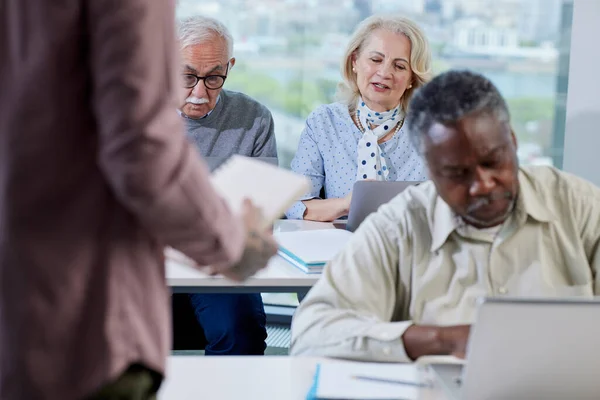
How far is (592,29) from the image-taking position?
3.47 m

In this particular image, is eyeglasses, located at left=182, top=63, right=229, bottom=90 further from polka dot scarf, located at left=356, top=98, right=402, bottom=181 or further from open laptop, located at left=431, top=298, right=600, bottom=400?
open laptop, located at left=431, top=298, right=600, bottom=400

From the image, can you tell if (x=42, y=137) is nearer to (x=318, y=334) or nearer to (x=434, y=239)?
(x=318, y=334)

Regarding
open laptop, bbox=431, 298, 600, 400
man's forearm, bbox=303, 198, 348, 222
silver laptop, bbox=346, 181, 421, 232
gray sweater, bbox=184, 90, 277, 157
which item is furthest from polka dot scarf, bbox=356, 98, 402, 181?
open laptop, bbox=431, 298, 600, 400

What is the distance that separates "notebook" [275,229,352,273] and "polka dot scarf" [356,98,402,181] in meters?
0.51

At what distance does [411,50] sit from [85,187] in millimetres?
2637

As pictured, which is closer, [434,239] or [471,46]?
[434,239]

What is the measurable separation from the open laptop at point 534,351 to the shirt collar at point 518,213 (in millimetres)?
485

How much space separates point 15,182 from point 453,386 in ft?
2.62

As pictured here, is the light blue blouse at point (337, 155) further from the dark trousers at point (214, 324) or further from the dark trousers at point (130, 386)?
the dark trousers at point (130, 386)

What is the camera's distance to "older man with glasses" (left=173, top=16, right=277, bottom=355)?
287cm

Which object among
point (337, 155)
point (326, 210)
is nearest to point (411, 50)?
point (337, 155)

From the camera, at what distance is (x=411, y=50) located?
11.3 ft

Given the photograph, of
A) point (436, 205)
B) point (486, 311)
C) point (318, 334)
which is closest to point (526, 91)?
point (436, 205)

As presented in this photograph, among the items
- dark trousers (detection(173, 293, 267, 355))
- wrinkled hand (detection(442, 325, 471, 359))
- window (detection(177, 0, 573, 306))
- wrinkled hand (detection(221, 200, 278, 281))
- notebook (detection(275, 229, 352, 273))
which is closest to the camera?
wrinkled hand (detection(221, 200, 278, 281))
